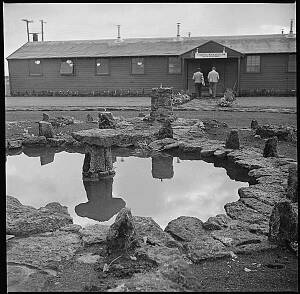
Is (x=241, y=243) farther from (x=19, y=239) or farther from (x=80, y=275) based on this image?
(x=19, y=239)

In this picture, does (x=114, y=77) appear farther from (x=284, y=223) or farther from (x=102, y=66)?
(x=284, y=223)

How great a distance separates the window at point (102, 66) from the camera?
2869cm

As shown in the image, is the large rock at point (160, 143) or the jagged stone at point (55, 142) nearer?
the large rock at point (160, 143)

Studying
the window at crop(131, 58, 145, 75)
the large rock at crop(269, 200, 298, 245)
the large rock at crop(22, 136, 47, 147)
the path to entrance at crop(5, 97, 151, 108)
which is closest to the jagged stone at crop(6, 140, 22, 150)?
the large rock at crop(22, 136, 47, 147)

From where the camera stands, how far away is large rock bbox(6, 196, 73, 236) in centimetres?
521

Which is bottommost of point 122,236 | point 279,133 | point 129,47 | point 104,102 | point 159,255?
point 159,255

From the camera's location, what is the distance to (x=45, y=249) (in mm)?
4707

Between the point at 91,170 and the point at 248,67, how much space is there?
64.6ft

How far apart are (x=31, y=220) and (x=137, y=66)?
24521 millimetres

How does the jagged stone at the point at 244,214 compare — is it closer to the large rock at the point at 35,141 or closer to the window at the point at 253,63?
the large rock at the point at 35,141

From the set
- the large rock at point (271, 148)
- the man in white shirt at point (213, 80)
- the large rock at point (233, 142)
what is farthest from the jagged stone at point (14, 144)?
the man in white shirt at point (213, 80)

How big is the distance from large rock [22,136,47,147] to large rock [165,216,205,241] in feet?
26.0

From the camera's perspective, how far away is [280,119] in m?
17.0

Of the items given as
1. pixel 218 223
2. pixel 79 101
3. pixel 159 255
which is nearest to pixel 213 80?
pixel 79 101
